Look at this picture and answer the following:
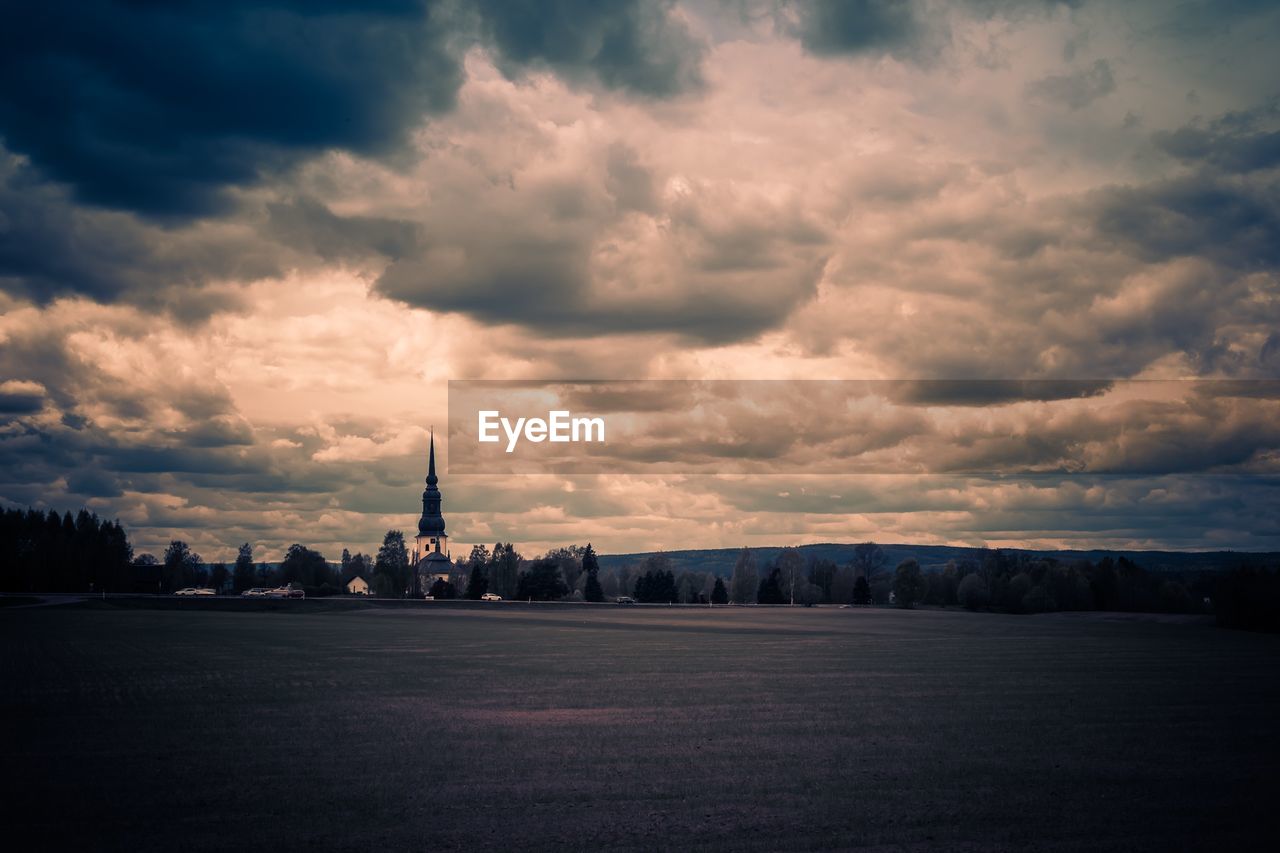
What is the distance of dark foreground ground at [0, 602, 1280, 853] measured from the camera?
49.2 ft

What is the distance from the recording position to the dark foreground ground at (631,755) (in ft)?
49.2

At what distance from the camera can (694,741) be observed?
22.3 meters

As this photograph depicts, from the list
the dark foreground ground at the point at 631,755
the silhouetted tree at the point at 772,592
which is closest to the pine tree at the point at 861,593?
the silhouetted tree at the point at 772,592

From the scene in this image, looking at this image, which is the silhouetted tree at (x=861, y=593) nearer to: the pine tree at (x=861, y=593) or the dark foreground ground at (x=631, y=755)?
the pine tree at (x=861, y=593)

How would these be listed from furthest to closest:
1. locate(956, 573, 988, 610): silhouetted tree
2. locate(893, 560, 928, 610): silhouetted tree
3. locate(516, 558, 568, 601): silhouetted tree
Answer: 1. locate(516, 558, 568, 601): silhouetted tree
2. locate(893, 560, 928, 610): silhouetted tree
3. locate(956, 573, 988, 610): silhouetted tree

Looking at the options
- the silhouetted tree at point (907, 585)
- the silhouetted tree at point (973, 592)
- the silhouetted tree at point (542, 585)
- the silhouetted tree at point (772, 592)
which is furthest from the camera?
the silhouetted tree at point (772, 592)

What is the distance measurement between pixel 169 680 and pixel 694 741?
20.2 m

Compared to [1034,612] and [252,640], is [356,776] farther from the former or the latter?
[1034,612]

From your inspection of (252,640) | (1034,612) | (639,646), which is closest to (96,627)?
(252,640)

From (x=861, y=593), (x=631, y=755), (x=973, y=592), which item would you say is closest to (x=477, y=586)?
(x=861, y=593)

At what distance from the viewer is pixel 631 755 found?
20547 mm

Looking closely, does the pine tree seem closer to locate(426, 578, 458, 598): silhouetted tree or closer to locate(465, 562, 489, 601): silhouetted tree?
locate(465, 562, 489, 601): silhouetted tree

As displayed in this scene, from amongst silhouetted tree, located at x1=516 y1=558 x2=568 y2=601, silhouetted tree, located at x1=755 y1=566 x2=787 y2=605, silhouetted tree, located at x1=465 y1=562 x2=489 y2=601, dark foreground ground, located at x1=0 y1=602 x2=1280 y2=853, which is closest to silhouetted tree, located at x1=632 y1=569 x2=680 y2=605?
silhouetted tree, located at x1=755 y1=566 x2=787 y2=605

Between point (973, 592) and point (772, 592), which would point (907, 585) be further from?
point (772, 592)
